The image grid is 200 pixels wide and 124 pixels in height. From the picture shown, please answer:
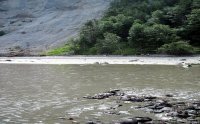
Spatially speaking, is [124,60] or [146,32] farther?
[146,32]

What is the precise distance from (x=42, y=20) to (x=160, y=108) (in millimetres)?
108007

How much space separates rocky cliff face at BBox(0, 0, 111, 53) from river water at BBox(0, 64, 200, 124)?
58.1 m

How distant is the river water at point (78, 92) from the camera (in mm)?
25531

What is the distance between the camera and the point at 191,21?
79.3 metres

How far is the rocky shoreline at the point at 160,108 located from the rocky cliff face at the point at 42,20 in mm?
73628

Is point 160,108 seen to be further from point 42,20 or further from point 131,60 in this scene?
point 42,20

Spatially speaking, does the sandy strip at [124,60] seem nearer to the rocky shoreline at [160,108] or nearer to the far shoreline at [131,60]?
the far shoreline at [131,60]

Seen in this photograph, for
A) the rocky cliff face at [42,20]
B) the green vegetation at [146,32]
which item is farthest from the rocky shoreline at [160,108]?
the rocky cliff face at [42,20]

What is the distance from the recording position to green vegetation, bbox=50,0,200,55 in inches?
3073

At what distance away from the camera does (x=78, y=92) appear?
3603cm

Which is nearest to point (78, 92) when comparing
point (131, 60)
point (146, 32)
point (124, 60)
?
point (131, 60)

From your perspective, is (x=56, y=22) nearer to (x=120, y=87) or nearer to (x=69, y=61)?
(x=69, y=61)

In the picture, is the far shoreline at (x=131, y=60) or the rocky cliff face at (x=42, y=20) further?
the rocky cliff face at (x=42, y=20)

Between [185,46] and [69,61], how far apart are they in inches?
853
